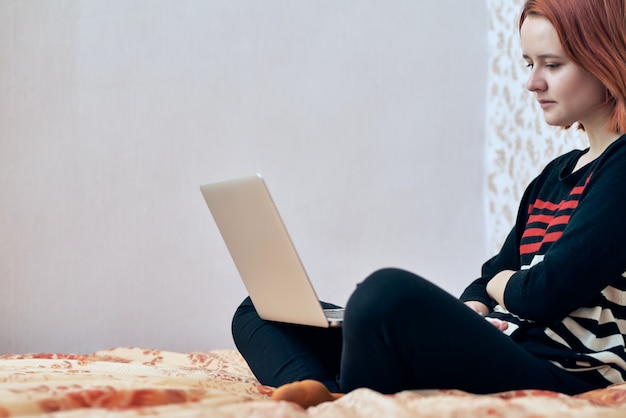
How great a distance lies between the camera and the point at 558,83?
4.14ft

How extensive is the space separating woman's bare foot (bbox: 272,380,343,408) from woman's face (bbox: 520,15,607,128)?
0.64 metres

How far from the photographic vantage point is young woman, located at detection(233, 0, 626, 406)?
98cm

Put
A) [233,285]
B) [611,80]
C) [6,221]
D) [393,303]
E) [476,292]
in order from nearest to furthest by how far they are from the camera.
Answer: [393,303] < [611,80] < [476,292] < [6,221] < [233,285]

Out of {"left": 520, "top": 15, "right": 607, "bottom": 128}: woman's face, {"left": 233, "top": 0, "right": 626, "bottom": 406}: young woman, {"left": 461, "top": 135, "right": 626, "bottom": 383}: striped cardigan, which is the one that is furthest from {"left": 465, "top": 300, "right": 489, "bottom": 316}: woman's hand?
{"left": 520, "top": 15, "right": 607, "bottom": 128}: woman's face

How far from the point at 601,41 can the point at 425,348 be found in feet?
1.96

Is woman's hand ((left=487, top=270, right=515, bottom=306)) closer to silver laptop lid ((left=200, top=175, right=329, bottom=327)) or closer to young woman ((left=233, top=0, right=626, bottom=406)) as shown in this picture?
young woman ((left=233, top=0, right=626, bottom=406))

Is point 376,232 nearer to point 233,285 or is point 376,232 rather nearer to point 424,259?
point 424,259

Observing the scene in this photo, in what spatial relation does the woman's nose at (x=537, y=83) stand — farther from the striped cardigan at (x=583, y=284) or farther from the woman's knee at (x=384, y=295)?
the woman's knee at (x=384, y=295)

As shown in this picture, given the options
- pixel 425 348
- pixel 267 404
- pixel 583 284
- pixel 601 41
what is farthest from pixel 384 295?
pixel 601 41

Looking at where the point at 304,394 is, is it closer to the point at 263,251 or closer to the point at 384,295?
the point at 384,295

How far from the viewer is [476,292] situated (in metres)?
1.43


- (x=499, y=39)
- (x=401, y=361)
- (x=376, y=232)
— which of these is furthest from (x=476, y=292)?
(x=499, y=39)

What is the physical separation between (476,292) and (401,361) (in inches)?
17.9

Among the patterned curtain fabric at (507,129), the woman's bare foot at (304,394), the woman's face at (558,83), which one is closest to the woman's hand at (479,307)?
the woman's face at (558,83)
